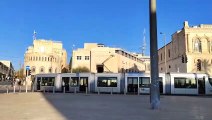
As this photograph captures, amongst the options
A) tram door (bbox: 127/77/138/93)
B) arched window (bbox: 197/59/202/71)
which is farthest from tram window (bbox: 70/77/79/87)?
arched window (bbox: 197/59/202/71)

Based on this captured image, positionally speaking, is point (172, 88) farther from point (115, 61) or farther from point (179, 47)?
point (115, 61)

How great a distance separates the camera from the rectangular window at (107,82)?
41344mm

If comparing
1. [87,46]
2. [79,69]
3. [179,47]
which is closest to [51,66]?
[87,46]

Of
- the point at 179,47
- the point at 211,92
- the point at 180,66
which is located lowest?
the point at 211,92

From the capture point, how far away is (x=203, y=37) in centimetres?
7294

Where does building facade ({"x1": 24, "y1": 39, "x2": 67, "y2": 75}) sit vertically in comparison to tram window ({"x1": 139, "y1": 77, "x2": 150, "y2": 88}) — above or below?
above

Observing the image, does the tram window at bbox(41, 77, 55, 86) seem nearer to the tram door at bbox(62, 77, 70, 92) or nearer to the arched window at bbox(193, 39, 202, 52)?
the tram door at bbox(62, 77, 70, 92)

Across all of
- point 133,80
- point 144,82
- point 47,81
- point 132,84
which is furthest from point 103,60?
point 144,82

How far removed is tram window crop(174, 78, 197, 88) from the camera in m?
39.4

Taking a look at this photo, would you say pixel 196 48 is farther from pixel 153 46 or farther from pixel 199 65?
pixel 153 46

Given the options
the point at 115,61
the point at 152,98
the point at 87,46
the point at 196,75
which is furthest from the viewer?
the point at 87,46

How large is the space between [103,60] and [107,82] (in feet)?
191

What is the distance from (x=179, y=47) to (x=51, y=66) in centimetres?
7038

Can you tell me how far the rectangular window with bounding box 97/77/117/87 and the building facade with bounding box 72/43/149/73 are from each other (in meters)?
52.3
